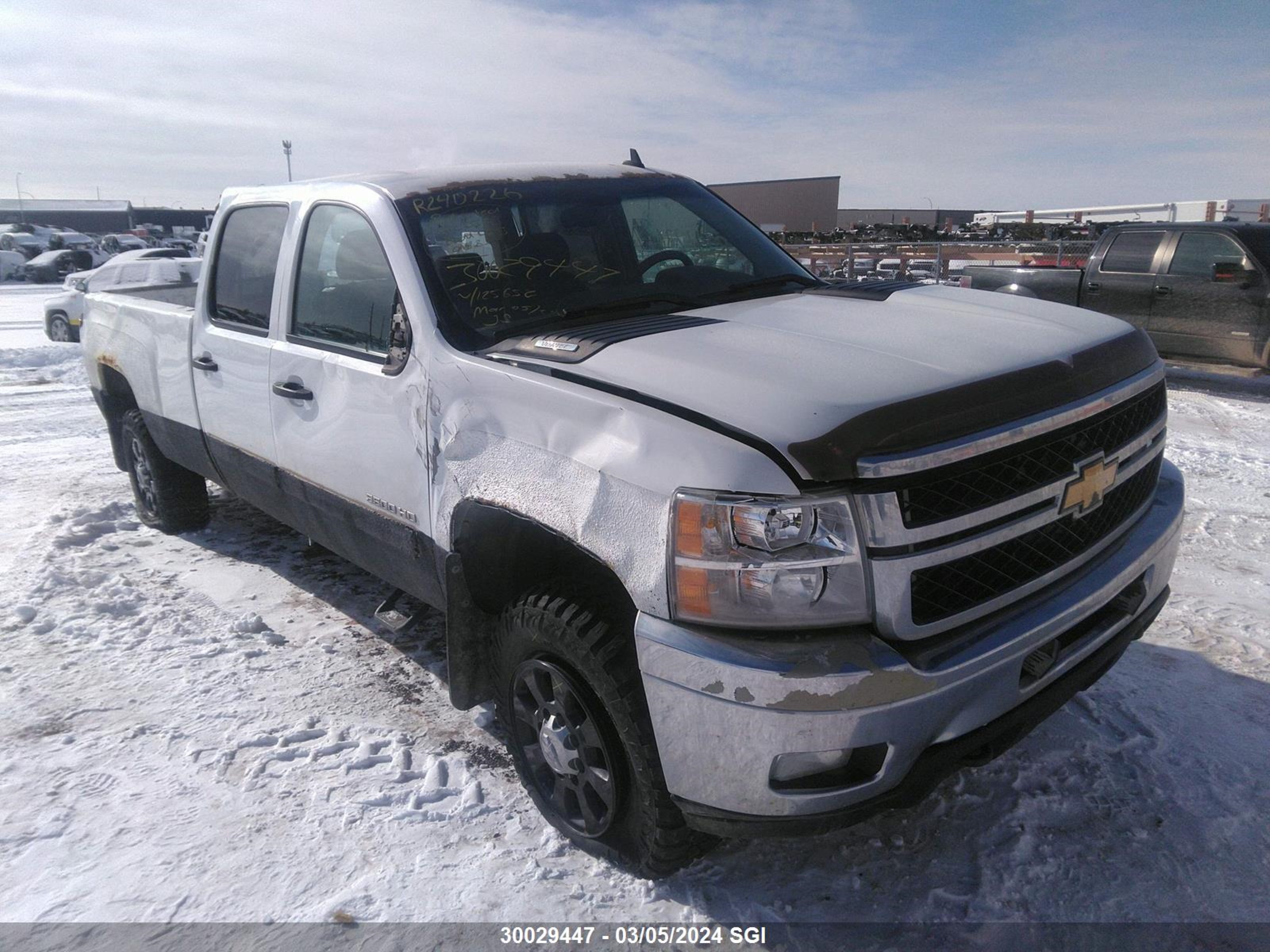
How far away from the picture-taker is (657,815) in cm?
229

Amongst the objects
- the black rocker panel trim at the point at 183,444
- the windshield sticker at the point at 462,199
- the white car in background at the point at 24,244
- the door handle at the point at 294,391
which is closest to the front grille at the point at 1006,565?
the windshield sticker at the point at 462,199

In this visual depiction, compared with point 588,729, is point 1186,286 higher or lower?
higher

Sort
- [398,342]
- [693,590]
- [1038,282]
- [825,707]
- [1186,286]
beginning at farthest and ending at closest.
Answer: [1038,282]
[1186,286]
[398,342]
[693,590]
[825,707]

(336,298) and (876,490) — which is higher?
(336,298)

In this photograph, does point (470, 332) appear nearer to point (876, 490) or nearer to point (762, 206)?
point (876, 490)

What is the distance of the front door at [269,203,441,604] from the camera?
299cm

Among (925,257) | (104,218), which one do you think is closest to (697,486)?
(925,257)

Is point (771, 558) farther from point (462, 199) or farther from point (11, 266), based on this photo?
point (11, 266)

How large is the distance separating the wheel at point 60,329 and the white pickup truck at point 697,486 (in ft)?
44.0

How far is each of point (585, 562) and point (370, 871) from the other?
1115 mm

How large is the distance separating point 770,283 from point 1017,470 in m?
1.59

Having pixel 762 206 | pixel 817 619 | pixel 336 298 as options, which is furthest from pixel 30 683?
pixel 762 206

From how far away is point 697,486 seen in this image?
2.00 metres

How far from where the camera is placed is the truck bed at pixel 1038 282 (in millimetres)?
10625
